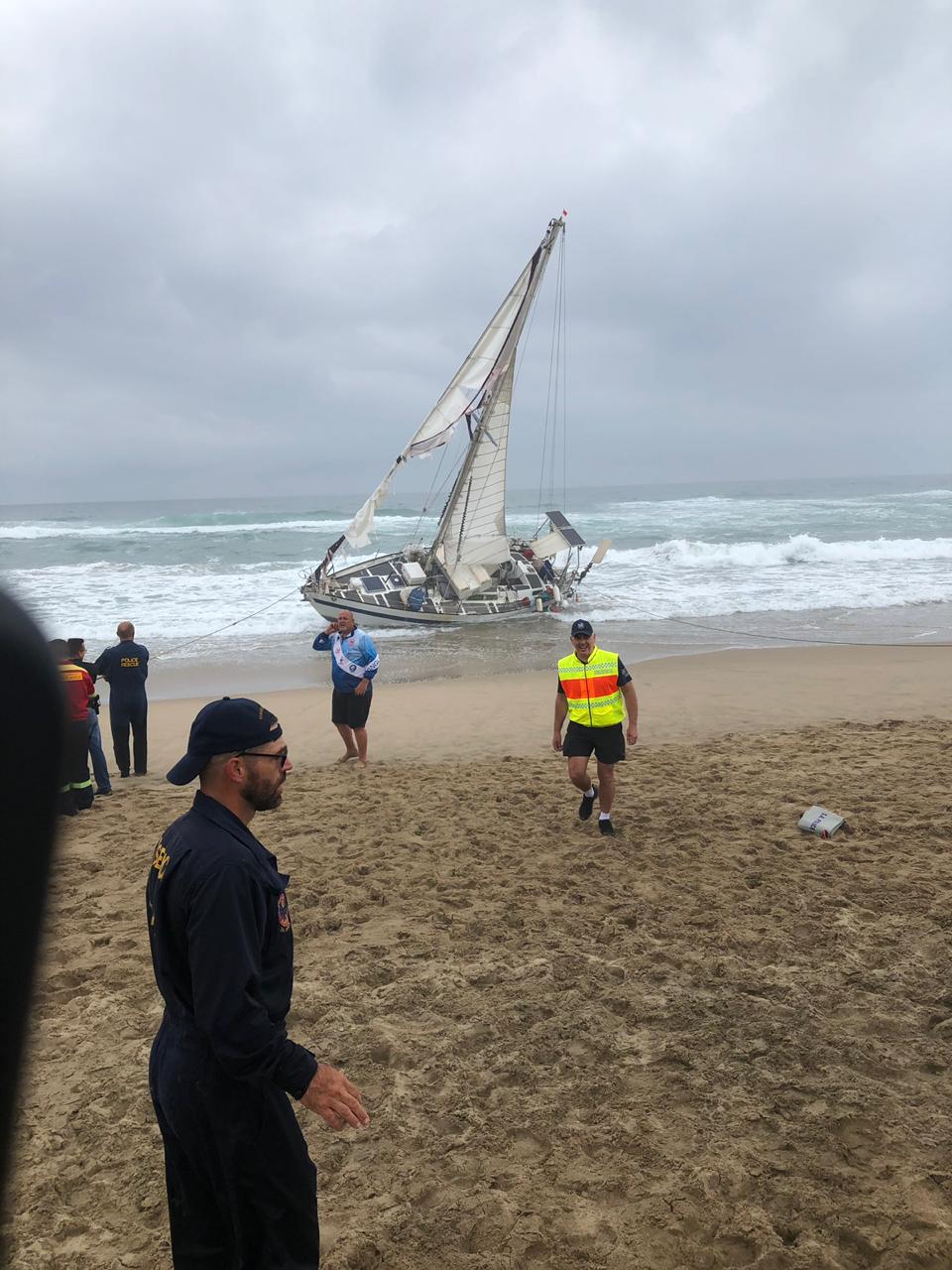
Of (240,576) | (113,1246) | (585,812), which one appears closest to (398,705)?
(585,812)

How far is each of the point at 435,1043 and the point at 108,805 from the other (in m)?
5.36

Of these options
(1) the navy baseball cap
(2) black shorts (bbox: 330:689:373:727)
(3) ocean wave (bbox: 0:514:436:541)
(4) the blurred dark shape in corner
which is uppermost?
(3) ocean wave (bbox: 0:514:436:541)

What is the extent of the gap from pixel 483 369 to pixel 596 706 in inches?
813

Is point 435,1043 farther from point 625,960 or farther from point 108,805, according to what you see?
point 108,805

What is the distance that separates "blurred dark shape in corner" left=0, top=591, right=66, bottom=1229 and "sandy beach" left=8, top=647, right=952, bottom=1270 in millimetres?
98

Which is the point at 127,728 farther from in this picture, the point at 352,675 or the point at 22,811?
the point at 22,811

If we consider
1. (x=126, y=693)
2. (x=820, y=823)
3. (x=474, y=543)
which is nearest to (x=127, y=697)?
(x=126, y=693)

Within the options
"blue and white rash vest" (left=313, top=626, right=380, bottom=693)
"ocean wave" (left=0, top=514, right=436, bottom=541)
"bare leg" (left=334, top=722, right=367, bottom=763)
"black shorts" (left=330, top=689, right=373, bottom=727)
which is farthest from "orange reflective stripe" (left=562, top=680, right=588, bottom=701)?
"ocean wave" (left=0, top=514, right=436, bottom=541)

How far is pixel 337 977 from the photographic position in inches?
193

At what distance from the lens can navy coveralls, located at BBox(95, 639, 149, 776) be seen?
361 inches

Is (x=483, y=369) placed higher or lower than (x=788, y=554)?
higher

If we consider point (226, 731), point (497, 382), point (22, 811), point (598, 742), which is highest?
point (497, 382)

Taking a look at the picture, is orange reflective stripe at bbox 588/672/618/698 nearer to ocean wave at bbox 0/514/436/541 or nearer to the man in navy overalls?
the man in navy overalls

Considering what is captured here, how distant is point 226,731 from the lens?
2.49 m
